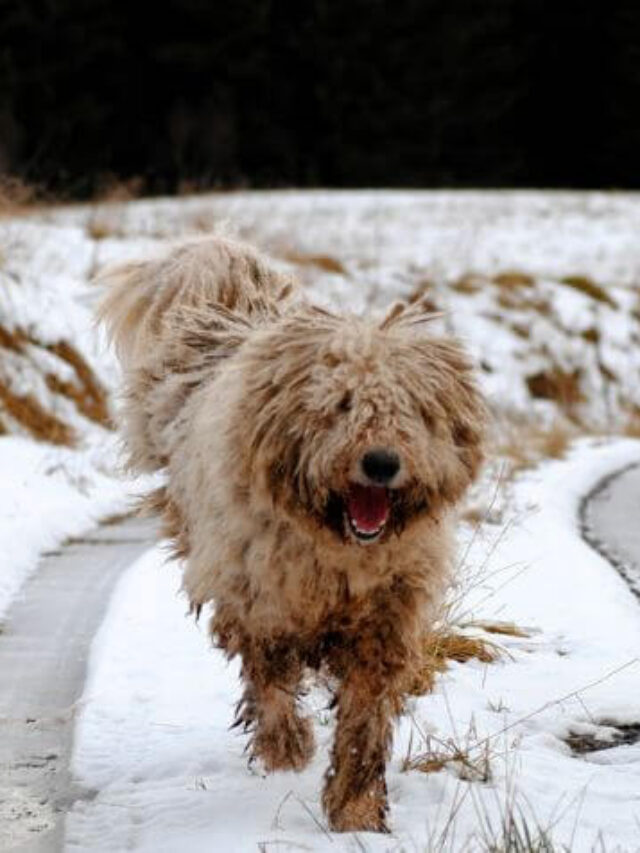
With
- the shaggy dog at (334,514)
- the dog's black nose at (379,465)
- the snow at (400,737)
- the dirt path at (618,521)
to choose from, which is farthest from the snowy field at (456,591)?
the dog's black nose at (379,465)

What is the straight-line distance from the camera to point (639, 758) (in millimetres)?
4488

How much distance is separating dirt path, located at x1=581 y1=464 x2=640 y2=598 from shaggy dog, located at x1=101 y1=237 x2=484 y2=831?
2.89 m

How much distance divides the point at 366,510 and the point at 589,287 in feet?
51.8

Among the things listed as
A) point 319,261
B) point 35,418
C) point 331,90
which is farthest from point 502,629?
point 331,90

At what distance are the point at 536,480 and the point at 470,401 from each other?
21.9 ft

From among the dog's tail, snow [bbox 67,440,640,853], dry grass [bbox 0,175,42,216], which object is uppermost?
dry grass [bbox 0,175,42,216]

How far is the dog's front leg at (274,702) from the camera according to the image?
4434 millimetres

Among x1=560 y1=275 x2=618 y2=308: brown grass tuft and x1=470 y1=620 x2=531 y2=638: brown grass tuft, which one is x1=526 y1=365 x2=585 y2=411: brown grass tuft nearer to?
x1=560 y1=275 x2=618 y2=308: brown grass tuft

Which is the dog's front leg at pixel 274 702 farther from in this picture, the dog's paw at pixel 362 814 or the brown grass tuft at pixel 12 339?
the brown grass tuft at pixel 12 339

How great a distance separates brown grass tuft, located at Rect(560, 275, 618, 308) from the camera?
18828 mm

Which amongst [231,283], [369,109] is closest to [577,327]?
[231,283]

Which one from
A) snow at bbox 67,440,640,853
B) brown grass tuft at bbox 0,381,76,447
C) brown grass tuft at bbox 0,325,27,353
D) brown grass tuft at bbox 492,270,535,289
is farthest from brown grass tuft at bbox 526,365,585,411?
snow at bbox 67,440,640,853

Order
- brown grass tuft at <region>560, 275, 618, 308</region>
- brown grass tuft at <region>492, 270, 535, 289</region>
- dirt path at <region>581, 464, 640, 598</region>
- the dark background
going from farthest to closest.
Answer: the dark background
brown grass tuft at <region>560, 275, 618, 308</region>
brown grass tuft at <region>492, 270, 535, 289</region>
dirt path at <region>581, 464, 640, 598</region>

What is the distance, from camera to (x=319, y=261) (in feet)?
57.5
